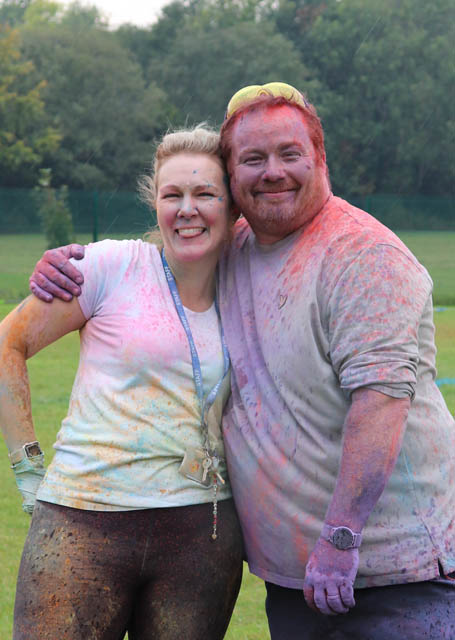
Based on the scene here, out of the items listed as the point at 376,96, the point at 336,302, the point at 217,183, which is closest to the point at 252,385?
the point at 336,302

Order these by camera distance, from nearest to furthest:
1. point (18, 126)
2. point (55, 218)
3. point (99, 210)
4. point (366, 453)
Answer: point (366, 453), point (55, 218), point (99, 210), point (18, 126)

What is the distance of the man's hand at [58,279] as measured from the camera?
9.29ft

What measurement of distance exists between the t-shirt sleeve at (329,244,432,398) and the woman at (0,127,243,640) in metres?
0.45

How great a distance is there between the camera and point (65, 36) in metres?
44.3

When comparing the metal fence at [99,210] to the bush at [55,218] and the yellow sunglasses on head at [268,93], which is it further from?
the yellow sunglasses on head at [268,93]

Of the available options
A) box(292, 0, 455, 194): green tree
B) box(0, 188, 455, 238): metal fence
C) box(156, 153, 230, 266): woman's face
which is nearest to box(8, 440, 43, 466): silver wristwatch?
box(156, 153, 230, 266): woman's face

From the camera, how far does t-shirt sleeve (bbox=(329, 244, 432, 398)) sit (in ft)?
8.16

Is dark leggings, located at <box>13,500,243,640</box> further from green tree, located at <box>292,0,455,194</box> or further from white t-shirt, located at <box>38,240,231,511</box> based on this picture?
green tree, located at <box>292,0,455,194</box>

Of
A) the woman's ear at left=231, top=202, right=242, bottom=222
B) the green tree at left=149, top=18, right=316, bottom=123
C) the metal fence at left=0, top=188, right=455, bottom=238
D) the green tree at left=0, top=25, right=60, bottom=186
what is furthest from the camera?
the green tree at left=149, top=18, right=316, bottom=123

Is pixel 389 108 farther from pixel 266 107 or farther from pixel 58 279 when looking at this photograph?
pixel 58 279

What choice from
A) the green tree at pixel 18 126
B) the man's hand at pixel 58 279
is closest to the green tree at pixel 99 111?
the green tree at pixel 18 126

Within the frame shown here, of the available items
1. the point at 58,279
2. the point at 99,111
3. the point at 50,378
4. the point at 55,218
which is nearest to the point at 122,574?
the point at 58,279

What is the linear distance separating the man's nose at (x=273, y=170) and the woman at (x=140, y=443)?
19cm

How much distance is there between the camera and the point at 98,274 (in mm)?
2861
